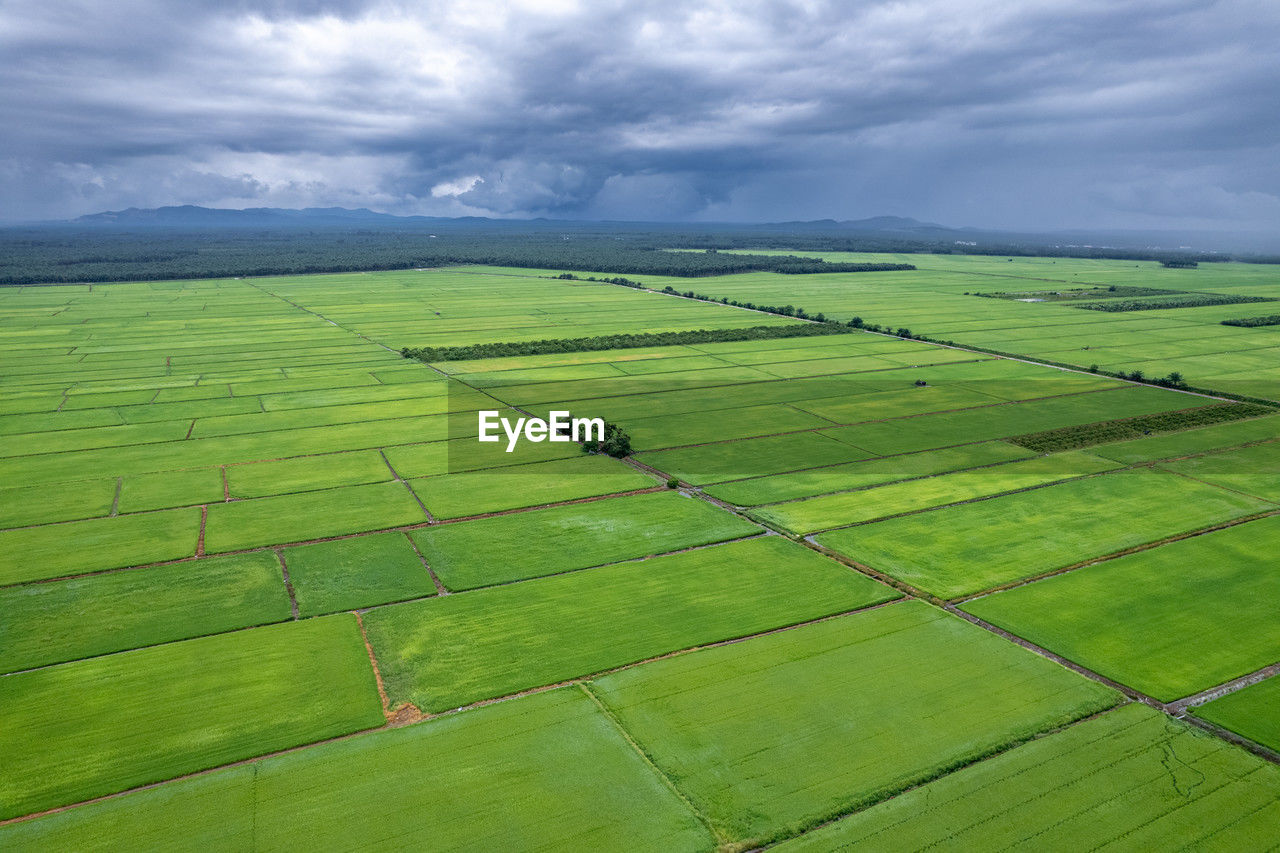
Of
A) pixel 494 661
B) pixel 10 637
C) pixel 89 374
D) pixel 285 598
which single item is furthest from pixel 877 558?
pixel 89 374

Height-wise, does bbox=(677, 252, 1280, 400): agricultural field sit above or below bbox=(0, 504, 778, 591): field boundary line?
above

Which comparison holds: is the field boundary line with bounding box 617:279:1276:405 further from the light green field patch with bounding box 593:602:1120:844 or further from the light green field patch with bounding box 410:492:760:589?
the light green field patch with bounding box 593:602:1120:844

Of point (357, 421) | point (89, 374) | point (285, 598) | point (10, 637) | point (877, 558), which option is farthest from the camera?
point (89, 374)

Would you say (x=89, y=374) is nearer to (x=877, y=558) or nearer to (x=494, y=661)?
(x=494, y=661)

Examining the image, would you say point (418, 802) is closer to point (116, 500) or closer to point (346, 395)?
point (116, 500)

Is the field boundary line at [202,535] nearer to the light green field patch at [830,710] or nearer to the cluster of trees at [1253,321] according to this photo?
the light green field patch at [830,710]

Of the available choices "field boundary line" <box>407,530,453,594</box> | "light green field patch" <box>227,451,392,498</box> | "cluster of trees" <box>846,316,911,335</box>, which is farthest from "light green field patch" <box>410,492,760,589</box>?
"cluster of trees" <box>846,316,911,335</box>

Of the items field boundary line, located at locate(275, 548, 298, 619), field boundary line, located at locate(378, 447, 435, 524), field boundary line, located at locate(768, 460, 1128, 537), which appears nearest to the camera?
field boundary line, located at locate(275, 548, 298, 619)
